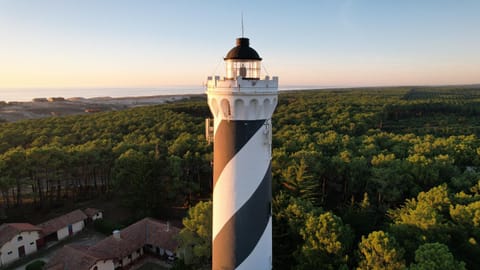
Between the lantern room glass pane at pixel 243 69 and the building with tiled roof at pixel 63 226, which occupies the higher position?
the lantern room glass pane at pixel 243 69

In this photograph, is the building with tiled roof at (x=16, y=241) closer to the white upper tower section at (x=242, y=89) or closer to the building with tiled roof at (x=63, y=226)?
the building with tiled roof at (x=63, y=226)

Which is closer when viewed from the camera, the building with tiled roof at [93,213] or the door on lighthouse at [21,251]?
the door on lighthouse at [21,251]

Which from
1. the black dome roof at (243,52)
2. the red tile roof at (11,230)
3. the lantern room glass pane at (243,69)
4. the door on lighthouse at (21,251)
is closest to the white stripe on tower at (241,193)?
the lantern room glass pane at (243,69)

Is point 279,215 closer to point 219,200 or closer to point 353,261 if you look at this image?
point 353,261

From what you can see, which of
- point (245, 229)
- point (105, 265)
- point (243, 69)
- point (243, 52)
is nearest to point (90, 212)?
point (105, 265)

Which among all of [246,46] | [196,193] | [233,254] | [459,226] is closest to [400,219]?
[459,226]

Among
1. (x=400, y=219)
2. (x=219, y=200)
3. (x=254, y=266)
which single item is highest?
(x=219, y=200)
